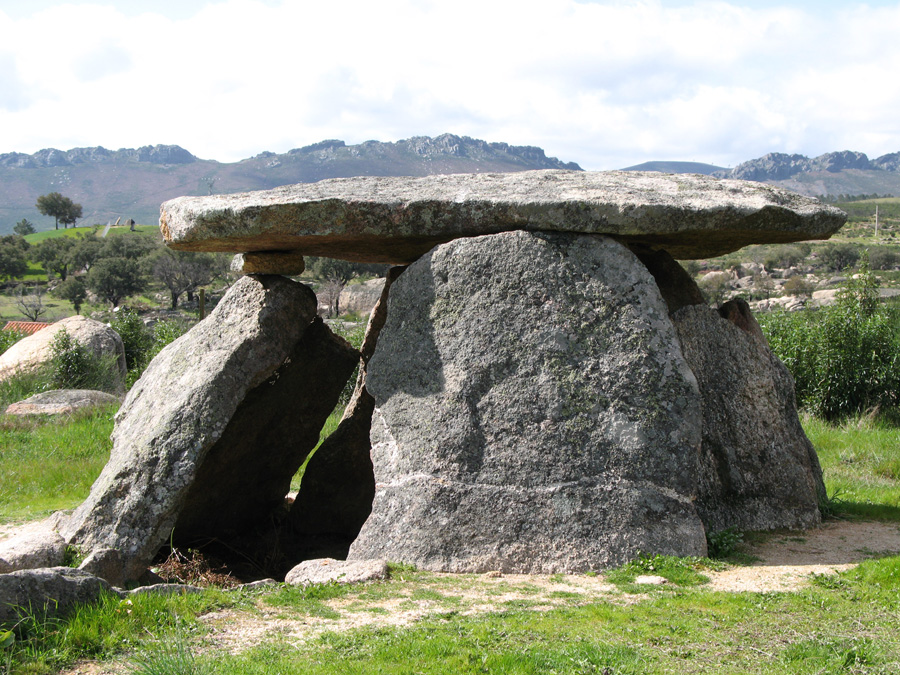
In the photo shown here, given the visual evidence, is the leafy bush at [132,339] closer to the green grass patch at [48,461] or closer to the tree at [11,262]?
the green grass patch at [48,461]

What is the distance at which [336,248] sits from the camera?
7957 mm

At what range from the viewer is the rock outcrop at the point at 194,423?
671 cm

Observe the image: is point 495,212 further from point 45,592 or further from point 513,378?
point 45,592

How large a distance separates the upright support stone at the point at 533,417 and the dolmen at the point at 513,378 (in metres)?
0.02

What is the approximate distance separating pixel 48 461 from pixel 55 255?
60223mm

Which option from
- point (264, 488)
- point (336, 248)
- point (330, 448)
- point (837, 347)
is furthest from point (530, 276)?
point (837, 347)

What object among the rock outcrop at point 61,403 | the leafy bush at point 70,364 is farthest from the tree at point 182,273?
the rock outcrop at point 61,403

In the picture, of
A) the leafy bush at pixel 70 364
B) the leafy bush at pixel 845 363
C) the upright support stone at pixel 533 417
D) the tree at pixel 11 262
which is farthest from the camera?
the tree at pixel 11 262

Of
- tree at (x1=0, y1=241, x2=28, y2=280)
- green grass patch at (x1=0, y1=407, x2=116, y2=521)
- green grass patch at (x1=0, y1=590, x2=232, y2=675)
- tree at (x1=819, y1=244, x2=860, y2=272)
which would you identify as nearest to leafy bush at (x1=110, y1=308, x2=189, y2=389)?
green grass patch at (x1=0, y1=407, x2=116, y2=521)

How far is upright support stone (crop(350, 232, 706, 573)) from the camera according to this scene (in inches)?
237

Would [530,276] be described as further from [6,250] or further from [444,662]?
[6,250]

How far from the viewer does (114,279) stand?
5241 centimetres

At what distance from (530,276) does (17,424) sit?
8.95 meters

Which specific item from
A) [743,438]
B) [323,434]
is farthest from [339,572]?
[323,434]
